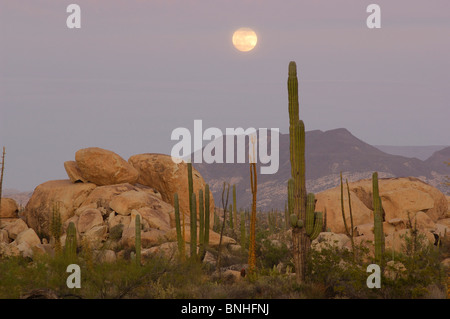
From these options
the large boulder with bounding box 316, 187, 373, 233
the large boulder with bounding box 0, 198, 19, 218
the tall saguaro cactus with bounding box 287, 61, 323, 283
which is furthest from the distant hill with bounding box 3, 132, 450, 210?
the tall saguaro cactus with bounding box 287, 61, 323, 283

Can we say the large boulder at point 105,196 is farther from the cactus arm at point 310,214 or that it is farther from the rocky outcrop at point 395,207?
the cactus arm at point 310,214

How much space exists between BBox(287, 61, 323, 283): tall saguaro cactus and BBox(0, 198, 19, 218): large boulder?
1731cm

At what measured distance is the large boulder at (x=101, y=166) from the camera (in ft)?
79.9

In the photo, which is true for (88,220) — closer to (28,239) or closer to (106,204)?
(106,204)

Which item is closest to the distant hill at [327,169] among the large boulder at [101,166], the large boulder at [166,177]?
the large boulder at [166,177]

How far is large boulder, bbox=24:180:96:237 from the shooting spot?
23938 mm

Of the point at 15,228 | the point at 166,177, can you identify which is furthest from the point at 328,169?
the point at 15,228

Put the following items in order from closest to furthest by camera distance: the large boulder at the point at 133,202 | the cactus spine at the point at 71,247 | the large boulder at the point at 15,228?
1. the cactus spine at the point at 71,247
2. the large boulder at the point at 133,202
3. the large boulder at the point at 15,228

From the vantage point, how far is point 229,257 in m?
19.1

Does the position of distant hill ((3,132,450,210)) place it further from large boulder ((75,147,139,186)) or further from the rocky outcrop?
large boulder ((75,147,139,186))

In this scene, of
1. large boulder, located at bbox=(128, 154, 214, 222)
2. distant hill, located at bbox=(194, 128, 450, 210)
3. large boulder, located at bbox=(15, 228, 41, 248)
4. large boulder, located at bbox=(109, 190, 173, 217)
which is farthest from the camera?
distant hill, located at bbox=(194, 128, 450, 210)

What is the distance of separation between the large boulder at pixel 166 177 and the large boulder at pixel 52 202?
2.86 metres
